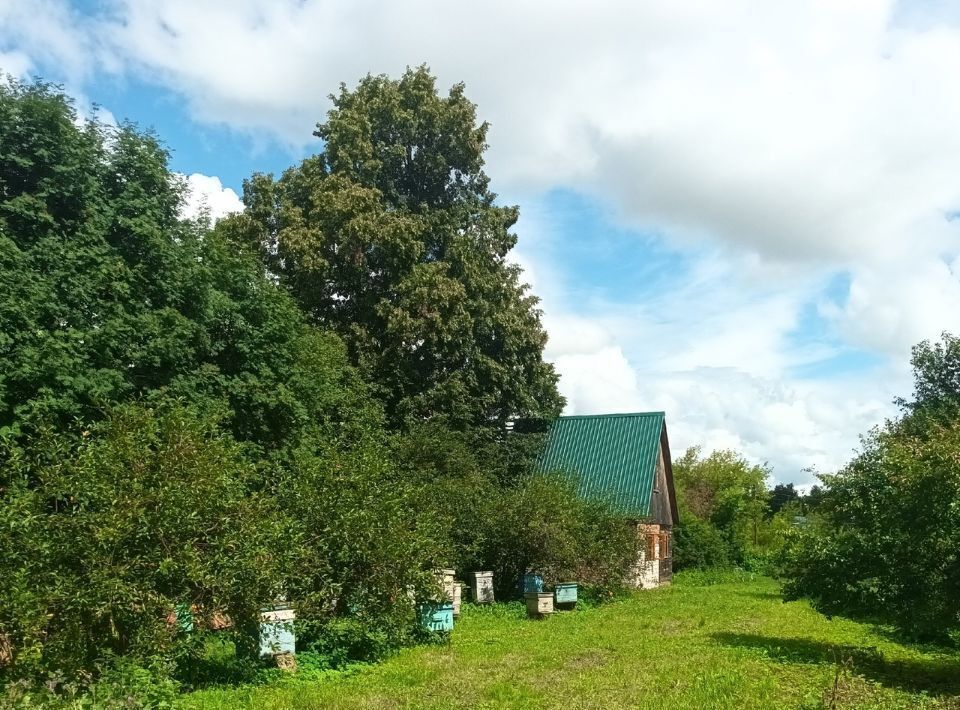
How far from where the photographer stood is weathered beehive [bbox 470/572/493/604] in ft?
73.4

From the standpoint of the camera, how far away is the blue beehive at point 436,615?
14656 mm

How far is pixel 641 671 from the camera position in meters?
12.4

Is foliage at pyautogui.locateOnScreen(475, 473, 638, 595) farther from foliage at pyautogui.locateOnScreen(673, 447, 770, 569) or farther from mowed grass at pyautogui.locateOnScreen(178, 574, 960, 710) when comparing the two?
foliage at pyautogui.locateOnScreen(673, 447, 770, 569)

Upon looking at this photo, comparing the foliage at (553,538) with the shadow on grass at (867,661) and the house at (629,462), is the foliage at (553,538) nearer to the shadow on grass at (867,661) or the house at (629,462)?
the house at (629,462)

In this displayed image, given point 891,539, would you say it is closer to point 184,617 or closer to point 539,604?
point 539,604

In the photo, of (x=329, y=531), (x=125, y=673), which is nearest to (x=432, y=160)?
(x=329, y=531)

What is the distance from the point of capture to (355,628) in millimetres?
13414

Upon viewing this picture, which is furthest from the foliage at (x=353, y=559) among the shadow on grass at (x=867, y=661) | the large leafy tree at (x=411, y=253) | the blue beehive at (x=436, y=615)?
the large leafy tree at (x=411, y=253)

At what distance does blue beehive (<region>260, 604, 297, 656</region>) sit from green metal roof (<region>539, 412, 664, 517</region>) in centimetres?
1894

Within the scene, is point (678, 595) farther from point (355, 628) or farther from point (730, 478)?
point (730, 478)

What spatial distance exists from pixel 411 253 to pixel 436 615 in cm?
1494

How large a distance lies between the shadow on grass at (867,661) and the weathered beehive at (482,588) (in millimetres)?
7386

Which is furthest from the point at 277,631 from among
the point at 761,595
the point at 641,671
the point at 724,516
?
the point at 724,516

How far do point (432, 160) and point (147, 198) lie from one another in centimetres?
1498
